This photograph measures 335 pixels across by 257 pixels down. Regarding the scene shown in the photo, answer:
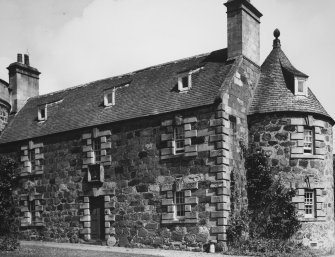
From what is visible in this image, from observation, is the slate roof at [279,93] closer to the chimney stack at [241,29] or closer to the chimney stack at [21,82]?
the chimney stack at [241,29]

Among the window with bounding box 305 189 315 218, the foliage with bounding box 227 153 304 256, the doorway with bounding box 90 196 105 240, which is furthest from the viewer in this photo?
the doorway with bounding box 90 196 105 240

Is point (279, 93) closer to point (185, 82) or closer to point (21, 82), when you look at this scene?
point (185, 82)

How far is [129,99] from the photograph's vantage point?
2916cm

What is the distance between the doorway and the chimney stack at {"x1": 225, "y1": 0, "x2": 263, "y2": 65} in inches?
395

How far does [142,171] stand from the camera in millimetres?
26375

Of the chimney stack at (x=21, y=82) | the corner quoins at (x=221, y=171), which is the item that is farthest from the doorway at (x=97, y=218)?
the chimney stack at (x=21, y=82)

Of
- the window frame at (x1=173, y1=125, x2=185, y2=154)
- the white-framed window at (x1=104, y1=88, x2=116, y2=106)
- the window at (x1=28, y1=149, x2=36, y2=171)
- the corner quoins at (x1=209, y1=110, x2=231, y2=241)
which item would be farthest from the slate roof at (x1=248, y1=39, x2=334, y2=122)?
the window at (x1=28, y1=149, x2=36, y2=171)

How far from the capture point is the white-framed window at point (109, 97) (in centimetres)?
2964

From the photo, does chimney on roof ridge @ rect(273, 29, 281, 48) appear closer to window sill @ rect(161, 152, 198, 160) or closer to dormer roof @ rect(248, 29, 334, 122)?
dormer roof @ rect(248, 29, 334, 122)

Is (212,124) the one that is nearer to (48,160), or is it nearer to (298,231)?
(298,231)

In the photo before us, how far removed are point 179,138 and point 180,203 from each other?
3.04m

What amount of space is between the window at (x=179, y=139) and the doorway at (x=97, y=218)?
17.3 ft

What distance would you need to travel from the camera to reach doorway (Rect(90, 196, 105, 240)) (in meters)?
27.9

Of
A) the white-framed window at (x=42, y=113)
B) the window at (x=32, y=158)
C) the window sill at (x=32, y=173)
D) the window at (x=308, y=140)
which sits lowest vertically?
the window sill at (x=32, y=173)
